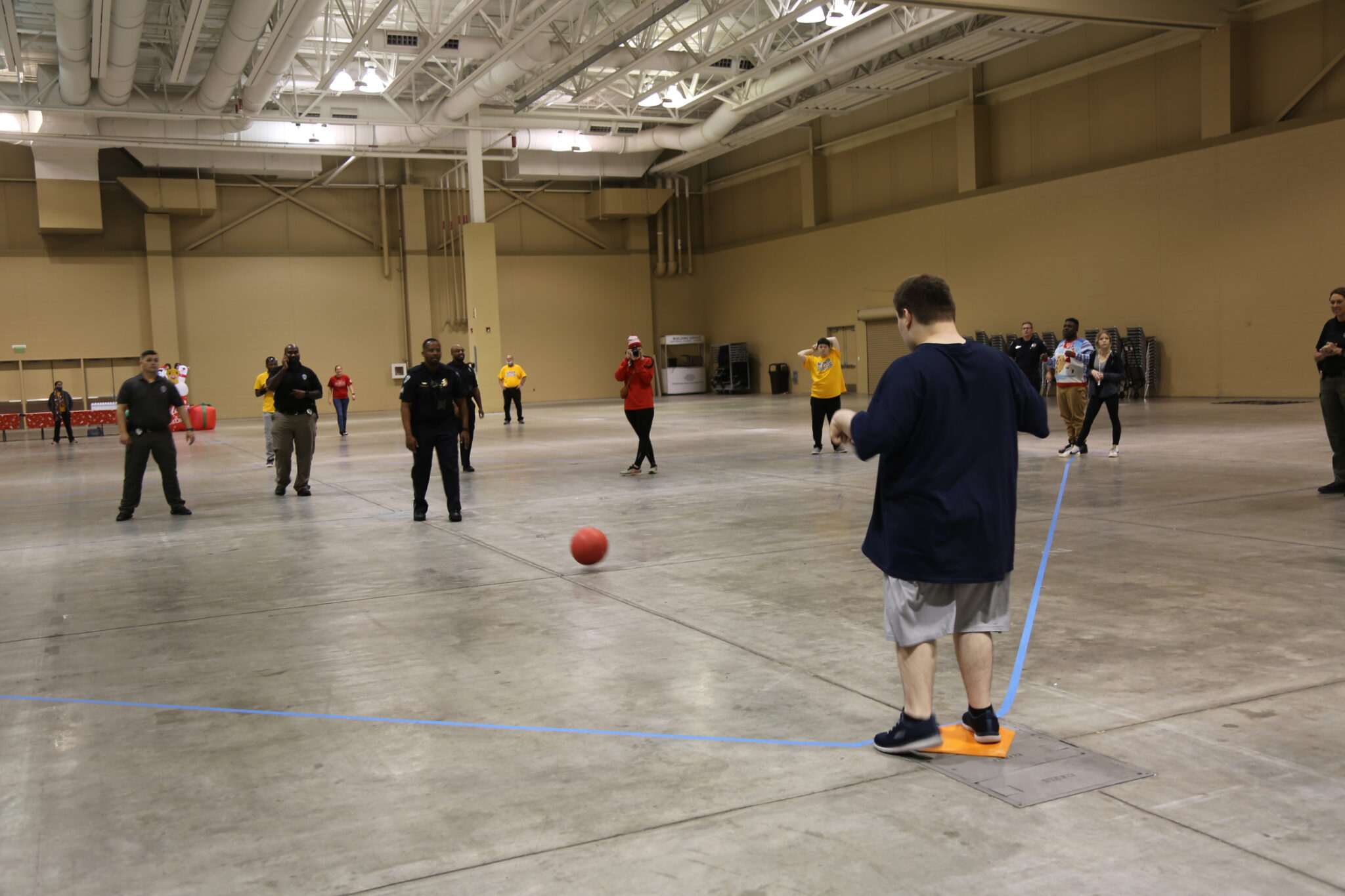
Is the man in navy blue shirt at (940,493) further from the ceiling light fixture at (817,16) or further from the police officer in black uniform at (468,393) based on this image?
the ceiling light fixture at (817,16)

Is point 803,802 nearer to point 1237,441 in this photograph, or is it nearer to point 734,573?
point 734,573

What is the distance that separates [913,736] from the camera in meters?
4.11

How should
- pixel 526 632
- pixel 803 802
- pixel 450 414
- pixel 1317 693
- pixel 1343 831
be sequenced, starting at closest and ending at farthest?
pixel 1343 831
pixel 803 802
pixel 1317 693
pixel 526 632
pixel 450 414

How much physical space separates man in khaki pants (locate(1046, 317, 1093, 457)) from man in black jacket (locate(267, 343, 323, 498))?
32.0 feet

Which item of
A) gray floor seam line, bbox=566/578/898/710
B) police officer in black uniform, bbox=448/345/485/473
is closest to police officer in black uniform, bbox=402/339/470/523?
police officer in black uniform, bbox=448/345/485/473

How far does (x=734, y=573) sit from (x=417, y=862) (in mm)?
4603

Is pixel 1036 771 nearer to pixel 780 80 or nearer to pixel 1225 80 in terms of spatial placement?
pixel 1225 80

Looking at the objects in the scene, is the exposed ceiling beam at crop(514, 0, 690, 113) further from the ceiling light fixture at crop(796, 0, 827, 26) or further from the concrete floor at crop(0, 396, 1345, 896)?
the concrete floor at crop(0, 396, 1345, 896)

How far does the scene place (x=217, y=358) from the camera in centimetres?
3703

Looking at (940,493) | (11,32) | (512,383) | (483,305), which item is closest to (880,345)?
(483,305)

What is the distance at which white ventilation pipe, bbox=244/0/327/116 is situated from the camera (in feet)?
66.5

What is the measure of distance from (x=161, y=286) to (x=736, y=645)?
3502cm

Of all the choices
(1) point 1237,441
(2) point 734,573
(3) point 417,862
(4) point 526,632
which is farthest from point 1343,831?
(1) point 1237,441

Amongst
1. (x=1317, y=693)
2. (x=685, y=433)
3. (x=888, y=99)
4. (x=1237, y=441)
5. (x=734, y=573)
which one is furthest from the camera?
(x=888, y=99)
